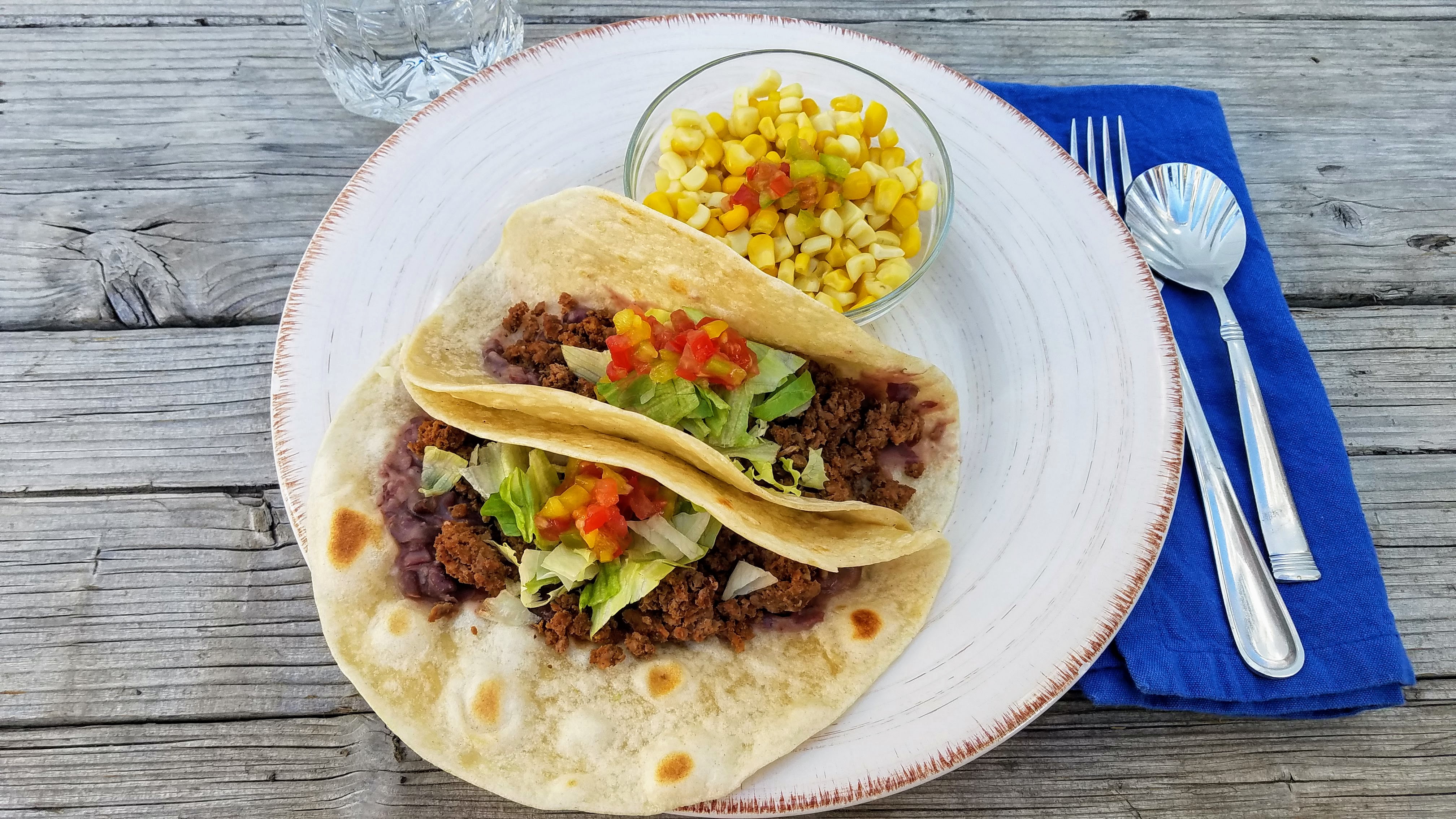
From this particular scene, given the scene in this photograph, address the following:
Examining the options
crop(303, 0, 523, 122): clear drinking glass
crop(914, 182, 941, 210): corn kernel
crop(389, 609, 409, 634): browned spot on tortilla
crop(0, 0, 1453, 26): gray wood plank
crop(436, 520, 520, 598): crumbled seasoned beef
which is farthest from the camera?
crop(0, 0, 1453, 26): gray wood plank

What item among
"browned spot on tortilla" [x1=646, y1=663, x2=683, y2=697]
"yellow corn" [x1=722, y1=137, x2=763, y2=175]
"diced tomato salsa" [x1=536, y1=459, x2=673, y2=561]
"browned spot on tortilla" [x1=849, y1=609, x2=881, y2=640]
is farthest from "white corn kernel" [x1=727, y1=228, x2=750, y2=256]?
"browned spot on tortilla" [x1=646, y1=663, x2=683, y2=697]

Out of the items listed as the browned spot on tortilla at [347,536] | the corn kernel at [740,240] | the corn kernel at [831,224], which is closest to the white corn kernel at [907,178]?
the corn kernel at [831,224]

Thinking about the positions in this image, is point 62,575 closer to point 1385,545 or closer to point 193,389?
point 193,389

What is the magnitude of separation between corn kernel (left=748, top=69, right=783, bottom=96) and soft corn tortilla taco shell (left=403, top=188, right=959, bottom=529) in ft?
2.81

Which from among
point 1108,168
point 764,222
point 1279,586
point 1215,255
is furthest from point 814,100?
point 1279,586

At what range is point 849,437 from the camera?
2752 millimetres

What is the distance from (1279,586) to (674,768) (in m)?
1.98

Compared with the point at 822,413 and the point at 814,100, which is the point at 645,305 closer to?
the point at 822,413

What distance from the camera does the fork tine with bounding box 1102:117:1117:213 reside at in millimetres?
3312

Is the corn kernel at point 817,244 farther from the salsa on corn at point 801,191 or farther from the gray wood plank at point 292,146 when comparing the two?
the gray wood plank at point 292,146

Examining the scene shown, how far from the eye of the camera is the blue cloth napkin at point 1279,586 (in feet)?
8.45

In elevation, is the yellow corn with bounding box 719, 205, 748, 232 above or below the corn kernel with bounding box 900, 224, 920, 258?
above

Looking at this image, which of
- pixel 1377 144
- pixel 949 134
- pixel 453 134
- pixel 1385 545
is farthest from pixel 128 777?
pixel 1377 144

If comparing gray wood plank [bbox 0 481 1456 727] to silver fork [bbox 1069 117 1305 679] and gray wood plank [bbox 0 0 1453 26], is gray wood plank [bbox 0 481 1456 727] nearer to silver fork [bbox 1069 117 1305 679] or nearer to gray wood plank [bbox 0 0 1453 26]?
silver fork [bbox 1069 117 1305 679]
